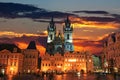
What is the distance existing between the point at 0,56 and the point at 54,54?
4974cm

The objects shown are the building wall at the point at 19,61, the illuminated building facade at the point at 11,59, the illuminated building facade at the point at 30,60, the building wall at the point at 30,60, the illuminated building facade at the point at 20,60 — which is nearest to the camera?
the building wall at the point at 19,61

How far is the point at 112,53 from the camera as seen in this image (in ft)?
471

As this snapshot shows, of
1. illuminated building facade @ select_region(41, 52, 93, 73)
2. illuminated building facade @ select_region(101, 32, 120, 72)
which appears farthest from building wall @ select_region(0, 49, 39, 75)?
illuminated building facade @ select_region(101, 32, 120, 72)

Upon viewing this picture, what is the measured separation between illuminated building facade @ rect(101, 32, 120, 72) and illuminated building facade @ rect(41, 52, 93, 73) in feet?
79.5

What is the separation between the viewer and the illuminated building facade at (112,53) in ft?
434

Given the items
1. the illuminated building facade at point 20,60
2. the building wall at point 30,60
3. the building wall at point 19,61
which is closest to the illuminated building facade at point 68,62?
the building wall at point 30,60

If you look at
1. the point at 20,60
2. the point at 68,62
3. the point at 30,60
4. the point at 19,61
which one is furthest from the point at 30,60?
the point at 68,62

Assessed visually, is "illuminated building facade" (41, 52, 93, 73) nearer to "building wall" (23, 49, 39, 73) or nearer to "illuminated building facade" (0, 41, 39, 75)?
"building wall" (23, 49, 39, 73)

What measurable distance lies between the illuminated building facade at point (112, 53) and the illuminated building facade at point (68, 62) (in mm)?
24221

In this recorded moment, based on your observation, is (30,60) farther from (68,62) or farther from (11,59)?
(68,62)

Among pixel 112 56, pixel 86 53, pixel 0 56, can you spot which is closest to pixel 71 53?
pixel 86 53

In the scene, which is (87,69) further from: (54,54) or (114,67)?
(114,67)

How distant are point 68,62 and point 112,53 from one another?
149 ft

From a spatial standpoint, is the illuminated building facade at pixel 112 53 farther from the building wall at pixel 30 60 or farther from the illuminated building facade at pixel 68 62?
the building wall at pixel 30 60
